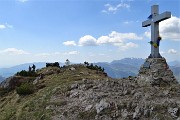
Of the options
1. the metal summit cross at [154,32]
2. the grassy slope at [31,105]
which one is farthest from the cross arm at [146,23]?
the grassy slope at [31,105]

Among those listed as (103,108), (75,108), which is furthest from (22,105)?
(103,108)

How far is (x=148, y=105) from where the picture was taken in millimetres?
18672

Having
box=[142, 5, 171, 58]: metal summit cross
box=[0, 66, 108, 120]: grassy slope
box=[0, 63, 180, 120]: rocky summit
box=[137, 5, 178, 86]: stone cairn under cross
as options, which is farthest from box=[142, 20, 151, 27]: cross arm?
box=[0, 66, 108, 120]: grassy slope

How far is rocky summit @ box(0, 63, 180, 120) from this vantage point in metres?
18.5

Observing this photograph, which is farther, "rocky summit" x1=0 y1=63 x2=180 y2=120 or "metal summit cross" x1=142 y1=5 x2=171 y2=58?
"metal summit cross" x1=142 y1=5 x2=171 y2=58

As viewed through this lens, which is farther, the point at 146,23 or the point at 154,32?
the point at 146,23

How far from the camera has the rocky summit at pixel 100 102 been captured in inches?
729

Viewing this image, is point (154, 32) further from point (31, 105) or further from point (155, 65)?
point (31, 105)

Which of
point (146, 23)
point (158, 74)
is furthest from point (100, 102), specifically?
point (146, 23)

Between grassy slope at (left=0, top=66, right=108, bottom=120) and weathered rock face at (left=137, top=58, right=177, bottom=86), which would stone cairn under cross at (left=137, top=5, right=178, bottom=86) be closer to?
weathered rock face at (left=137, top=58, right=177, bottom=86)

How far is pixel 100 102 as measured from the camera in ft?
69.1

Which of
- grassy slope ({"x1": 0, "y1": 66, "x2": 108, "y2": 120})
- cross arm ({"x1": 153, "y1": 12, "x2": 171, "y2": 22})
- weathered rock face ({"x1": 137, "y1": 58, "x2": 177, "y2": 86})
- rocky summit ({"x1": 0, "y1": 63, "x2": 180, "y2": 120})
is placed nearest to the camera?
rocky summit ({"x1": 0, "y1": 63, "x2": 180, "y2": 120})

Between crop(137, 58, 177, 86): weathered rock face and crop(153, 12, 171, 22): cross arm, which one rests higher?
crop(153, 12, 171, 22): cross arm

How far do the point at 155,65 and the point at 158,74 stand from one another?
77cm
